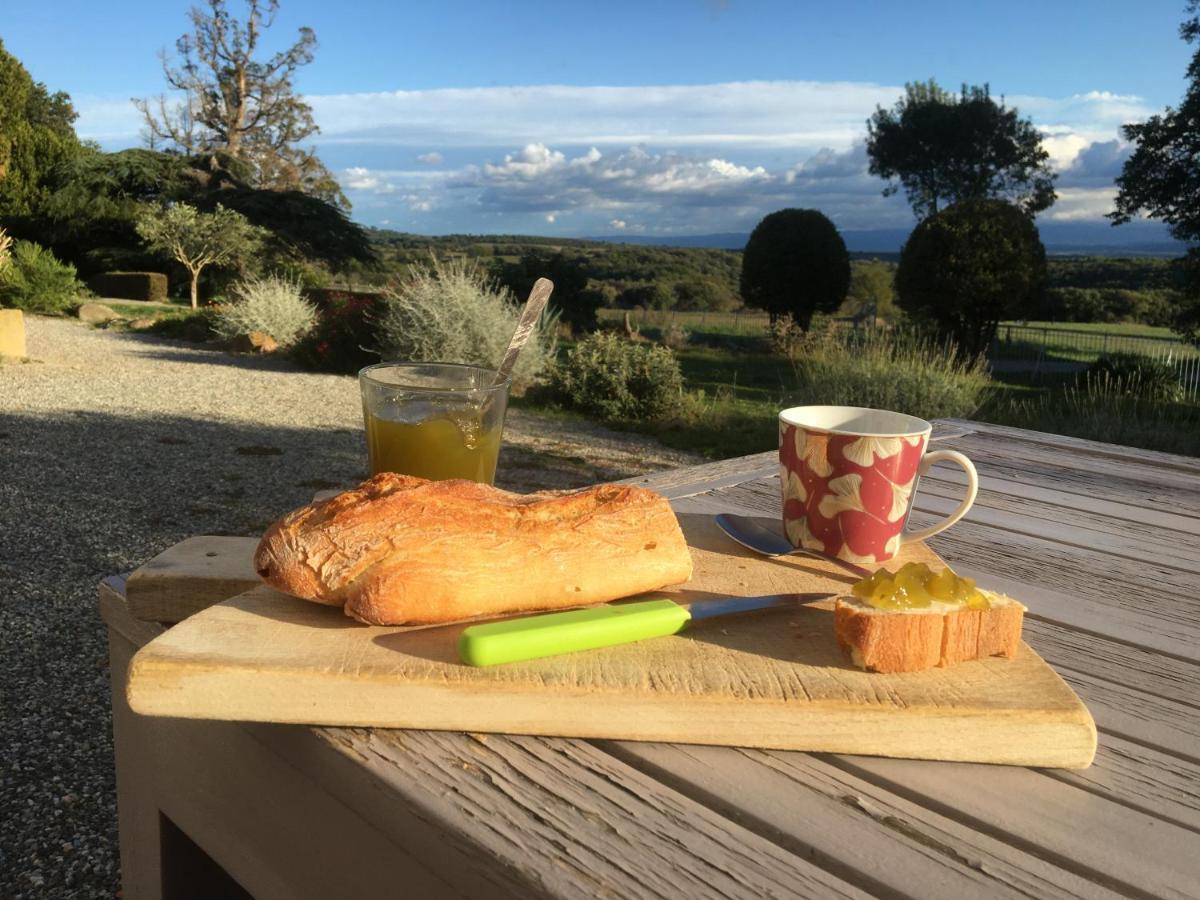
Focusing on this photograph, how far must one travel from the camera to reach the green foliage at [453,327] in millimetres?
10414

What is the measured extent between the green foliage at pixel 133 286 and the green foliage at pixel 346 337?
10412 millimetres

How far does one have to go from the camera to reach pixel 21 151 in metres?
23.3

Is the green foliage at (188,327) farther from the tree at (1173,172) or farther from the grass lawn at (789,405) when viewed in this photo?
the tree at (1173,172)

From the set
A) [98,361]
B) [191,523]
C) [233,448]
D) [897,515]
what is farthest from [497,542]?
[98,361]

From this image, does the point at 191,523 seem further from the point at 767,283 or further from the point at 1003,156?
the point at 1003,156

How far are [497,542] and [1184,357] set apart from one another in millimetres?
15146

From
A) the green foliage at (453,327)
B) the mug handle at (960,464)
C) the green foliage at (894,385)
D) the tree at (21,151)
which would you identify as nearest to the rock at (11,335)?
the green foliage at (453,327)

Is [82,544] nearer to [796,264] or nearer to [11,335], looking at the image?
[11,335]

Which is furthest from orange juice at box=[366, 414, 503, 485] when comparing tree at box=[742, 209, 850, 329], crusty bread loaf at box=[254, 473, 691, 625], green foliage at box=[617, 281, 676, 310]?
green foliage at box=[617, 281, 676, 310]

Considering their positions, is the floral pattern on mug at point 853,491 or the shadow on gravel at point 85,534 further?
the shadow on gravel at point 85,534

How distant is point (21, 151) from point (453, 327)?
19.2 meters

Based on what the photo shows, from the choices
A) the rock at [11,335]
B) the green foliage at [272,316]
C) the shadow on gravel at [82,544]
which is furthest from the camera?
the green foliage at [272,316]

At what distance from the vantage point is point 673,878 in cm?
66

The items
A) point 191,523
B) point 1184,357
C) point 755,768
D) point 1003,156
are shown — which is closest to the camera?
point 755,768
